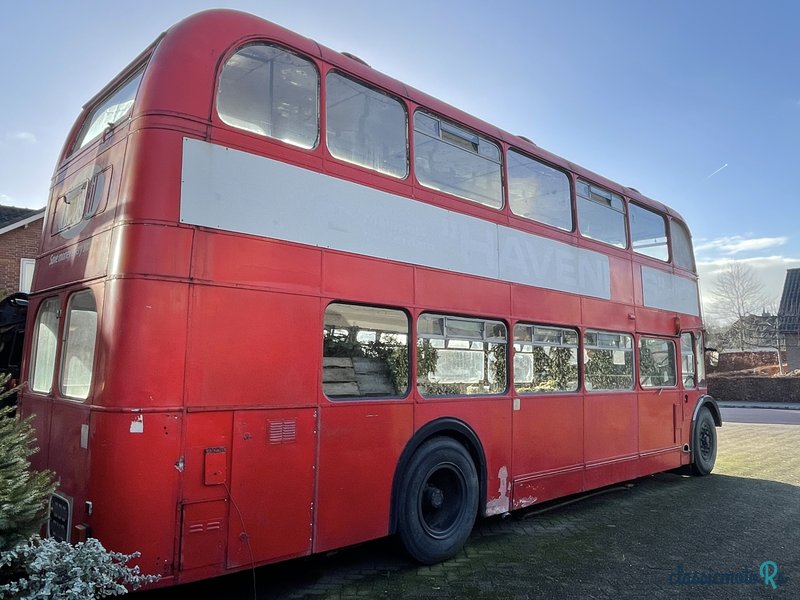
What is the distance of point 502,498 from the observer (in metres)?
5.73

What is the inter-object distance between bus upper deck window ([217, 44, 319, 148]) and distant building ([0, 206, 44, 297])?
39.4 feet

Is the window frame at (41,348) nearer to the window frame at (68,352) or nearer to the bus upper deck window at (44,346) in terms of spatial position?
the bus upper deck window at (44,346)

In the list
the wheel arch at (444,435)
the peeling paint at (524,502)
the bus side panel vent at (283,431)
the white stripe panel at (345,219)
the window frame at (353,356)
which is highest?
the white stripe panel at (345,219)

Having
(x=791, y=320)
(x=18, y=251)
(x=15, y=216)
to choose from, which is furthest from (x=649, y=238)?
(x=791, y=320)

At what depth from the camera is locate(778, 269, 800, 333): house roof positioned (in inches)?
1415

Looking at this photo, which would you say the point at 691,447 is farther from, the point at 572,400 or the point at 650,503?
the point at 572,400

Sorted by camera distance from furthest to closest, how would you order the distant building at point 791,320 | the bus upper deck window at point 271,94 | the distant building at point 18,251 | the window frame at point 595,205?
the distant building at point 791,320 < the distant building at point 18,251 < the window frame at point 595,205 < the bus upper deck window at point 271,94

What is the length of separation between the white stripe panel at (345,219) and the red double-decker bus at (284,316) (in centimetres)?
2

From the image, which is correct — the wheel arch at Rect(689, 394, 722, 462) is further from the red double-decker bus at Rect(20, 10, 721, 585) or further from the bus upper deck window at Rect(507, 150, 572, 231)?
the bus upper deck window at Rect(507, 150, 572, 231)

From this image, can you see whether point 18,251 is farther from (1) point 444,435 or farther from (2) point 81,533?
(1) point 444,435

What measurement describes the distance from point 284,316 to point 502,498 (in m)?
3.08

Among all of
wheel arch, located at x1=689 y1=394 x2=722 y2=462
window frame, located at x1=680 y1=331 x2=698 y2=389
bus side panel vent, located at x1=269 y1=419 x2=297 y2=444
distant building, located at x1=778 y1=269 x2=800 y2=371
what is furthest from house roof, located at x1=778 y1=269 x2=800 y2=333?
bus side panel vent, located at x1=269 y1=419 x2=297 y2=444

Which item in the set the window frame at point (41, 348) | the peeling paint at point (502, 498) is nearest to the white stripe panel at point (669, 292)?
the peeling paint at point (502, 498)

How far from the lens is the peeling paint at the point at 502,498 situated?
561 cm
